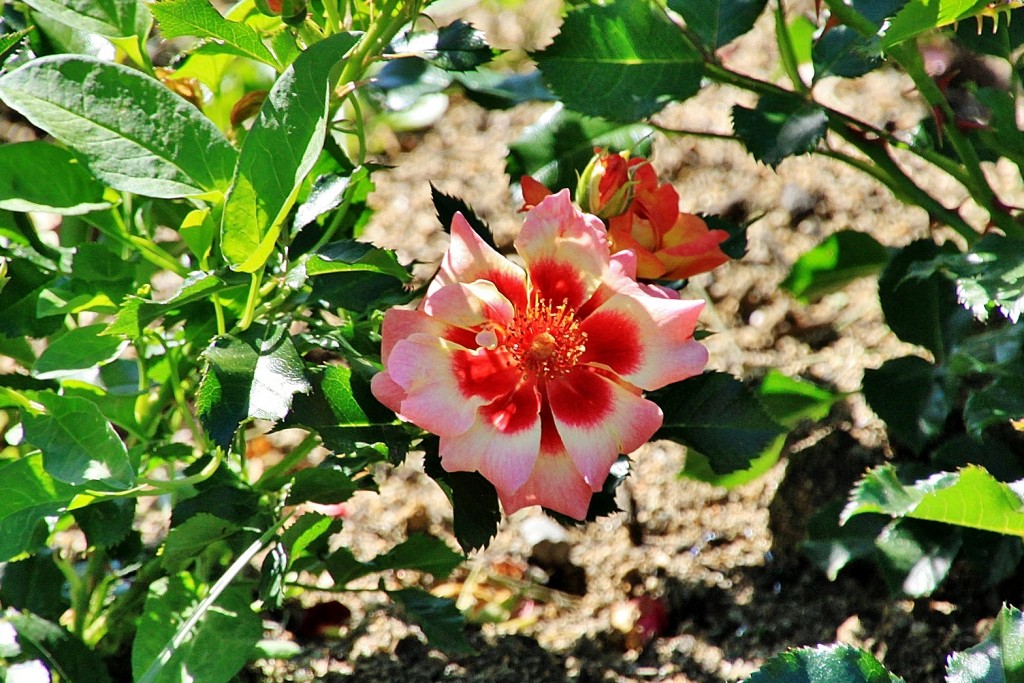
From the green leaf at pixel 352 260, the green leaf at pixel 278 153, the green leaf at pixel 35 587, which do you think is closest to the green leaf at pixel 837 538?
the green leaf at pixel 352 260

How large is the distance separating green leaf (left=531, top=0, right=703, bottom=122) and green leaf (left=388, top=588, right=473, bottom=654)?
0.58 meters

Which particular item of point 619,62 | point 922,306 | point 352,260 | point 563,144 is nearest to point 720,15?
point 619,62

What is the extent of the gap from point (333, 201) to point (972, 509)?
0.64 meters

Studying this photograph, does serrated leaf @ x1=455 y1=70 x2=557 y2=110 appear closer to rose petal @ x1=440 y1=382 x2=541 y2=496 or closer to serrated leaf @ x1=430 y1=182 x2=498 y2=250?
serrated leaf @ x1=430 y1=182 x2=498 y2=250

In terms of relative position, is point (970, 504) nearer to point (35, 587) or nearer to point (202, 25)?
point (202, 25)

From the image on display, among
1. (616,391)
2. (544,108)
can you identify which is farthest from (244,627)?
(544,108)

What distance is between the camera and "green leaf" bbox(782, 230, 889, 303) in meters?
1.39

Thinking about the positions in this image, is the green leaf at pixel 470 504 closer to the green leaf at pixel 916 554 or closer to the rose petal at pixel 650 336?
the rose petal at pixel 650 336

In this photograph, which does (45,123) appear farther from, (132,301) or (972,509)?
(972,509)

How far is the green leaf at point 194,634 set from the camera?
1.00 metres

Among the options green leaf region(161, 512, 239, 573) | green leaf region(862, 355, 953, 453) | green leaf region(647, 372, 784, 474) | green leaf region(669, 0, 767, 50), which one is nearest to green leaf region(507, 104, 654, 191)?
green leaf region(669, 0, 767, 50)

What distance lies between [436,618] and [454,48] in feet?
2.03

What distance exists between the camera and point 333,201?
872 millimetres

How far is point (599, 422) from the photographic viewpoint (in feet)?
2.79
